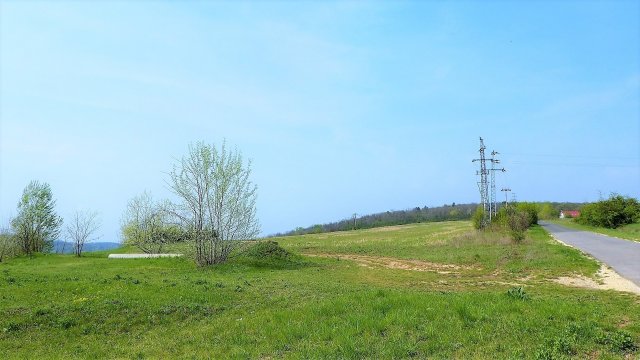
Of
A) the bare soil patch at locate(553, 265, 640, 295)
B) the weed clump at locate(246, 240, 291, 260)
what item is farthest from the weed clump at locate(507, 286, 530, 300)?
the weed clump at locate(246, 240, 291, 260)

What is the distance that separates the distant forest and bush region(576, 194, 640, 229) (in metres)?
44.3

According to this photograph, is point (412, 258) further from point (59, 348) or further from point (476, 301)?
point (59, 348)

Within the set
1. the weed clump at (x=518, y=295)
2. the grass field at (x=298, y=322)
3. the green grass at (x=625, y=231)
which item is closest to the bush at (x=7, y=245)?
the grass field at (x=298, y=322)

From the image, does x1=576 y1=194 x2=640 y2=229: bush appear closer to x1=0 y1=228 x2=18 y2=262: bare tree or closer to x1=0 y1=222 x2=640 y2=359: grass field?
x1=0 y1=222 x2=640 y2=359: grass field

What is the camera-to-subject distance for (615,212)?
6128cm

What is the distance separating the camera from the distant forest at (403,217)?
118137 millimetres

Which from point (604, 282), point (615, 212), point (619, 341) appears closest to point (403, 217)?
point (615, 212)

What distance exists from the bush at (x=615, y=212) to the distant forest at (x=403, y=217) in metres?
44.3

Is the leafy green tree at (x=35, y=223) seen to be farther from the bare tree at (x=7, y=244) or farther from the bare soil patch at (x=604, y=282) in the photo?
the bare soil patch at (x=604, y=282)

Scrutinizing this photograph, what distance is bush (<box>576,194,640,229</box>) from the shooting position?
61.2 meters

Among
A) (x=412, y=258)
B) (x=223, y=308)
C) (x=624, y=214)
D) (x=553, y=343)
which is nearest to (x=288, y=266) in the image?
(x=412, y=258)

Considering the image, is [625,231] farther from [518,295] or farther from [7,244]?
[7,244]

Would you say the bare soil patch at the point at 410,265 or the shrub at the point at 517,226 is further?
the shrub at the point at 517,226

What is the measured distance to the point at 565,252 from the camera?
2767 centimetres
